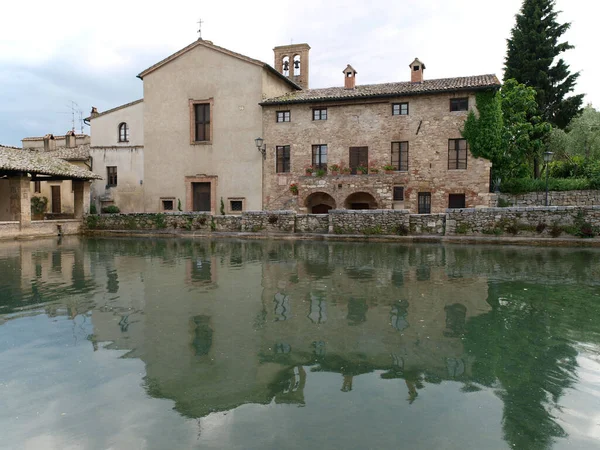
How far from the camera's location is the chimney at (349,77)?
27.2m

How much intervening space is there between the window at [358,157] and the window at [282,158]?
4.18 metres

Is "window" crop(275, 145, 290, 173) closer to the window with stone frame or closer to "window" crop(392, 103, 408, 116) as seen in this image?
the window with stone frame

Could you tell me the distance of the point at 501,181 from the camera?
25719 mm

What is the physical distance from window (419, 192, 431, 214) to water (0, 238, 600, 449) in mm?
15181

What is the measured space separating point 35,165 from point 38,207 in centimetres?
1167

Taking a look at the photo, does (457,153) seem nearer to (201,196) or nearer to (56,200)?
(201,196)

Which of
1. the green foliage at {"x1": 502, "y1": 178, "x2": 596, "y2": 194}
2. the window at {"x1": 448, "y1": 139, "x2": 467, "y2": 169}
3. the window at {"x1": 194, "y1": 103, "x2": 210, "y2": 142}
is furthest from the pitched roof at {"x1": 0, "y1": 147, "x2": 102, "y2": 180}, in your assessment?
the green foliage at {"x1": 502, "y1": 178, "x2": 596, "y2": 194}

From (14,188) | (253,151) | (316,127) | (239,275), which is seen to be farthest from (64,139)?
(239,275)

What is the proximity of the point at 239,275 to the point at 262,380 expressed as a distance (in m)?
6.23

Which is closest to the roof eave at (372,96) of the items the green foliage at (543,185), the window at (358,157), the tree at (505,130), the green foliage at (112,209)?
the tree at (505,130)

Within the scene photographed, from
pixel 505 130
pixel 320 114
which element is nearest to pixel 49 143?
pixel 320 114

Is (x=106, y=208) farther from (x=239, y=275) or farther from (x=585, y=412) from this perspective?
(x=585, y=412)

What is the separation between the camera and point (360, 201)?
88.4 ft

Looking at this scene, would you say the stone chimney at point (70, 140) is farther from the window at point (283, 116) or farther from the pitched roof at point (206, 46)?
the window at point (283, 116)
